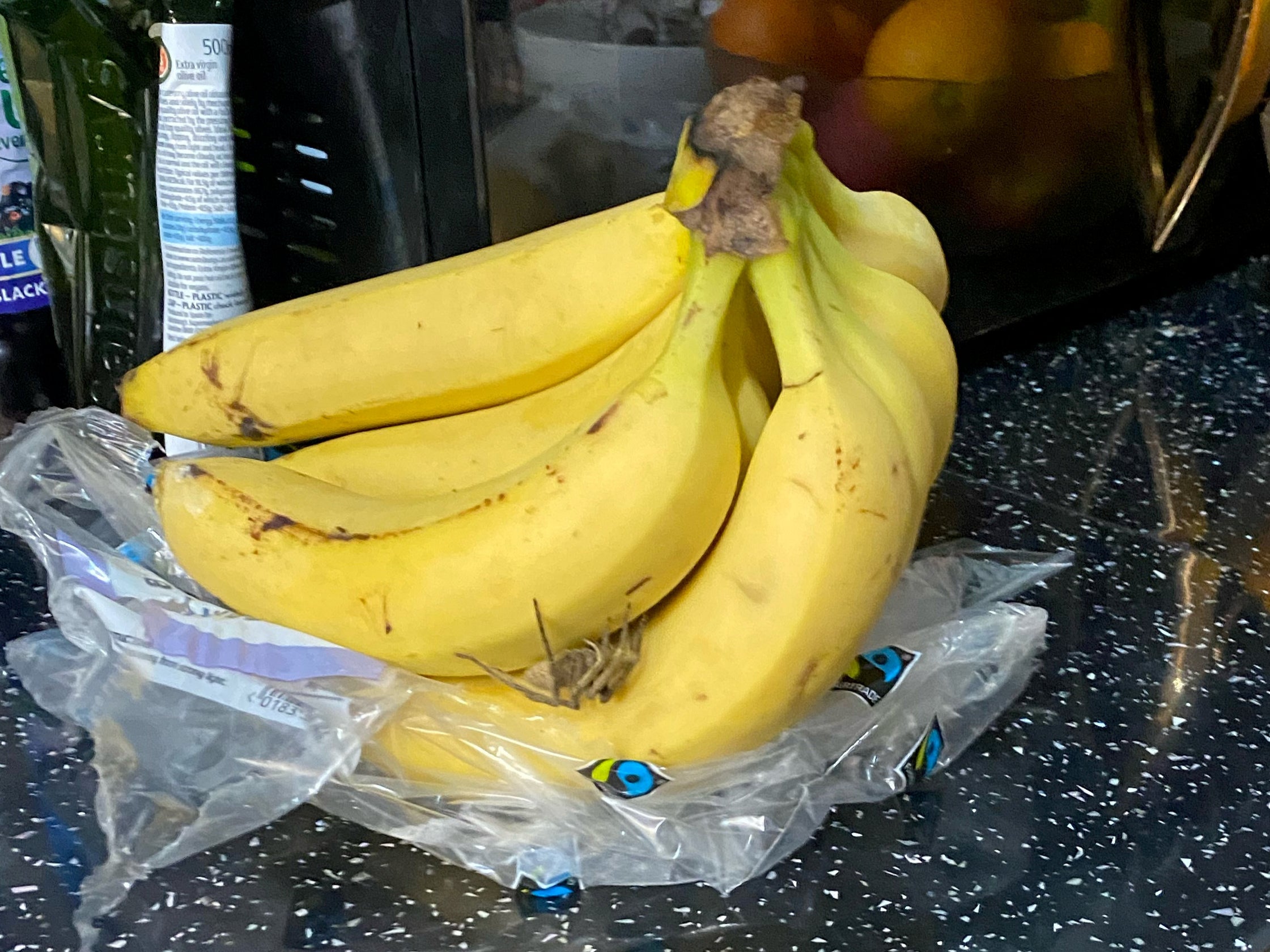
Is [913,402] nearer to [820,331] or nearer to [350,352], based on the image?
[820,331]

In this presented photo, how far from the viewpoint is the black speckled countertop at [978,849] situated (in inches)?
15.4

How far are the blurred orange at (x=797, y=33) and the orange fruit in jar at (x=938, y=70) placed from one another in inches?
0.7

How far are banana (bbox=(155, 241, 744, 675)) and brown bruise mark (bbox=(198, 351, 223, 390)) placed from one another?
7cm

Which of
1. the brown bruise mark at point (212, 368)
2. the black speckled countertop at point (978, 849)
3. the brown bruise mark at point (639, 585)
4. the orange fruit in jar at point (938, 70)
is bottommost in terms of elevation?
the black speckled countertop at point (978, 849)

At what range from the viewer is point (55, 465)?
0.54 metres

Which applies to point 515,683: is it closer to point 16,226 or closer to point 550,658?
point 550,658

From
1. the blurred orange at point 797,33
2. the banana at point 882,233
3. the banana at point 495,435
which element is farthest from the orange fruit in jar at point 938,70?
the banana at point 495,435

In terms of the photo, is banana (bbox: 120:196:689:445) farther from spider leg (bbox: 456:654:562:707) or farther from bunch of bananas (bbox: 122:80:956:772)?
spider leg (bbox: 456:654:562:707)

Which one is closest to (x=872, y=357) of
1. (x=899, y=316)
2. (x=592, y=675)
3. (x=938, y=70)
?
(x=899, y=316)

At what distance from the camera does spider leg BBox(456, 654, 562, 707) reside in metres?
0.38

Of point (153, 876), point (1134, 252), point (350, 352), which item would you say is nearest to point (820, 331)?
point (350, 352)

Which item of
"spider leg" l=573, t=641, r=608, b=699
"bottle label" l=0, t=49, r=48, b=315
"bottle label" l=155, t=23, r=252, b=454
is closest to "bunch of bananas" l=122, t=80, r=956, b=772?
"spider leg" l=573, t=641, r=608, b=699

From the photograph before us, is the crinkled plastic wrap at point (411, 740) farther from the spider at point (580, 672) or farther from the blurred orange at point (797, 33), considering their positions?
the blurred orange at point (797, 33)

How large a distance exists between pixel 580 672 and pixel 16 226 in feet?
1.63
